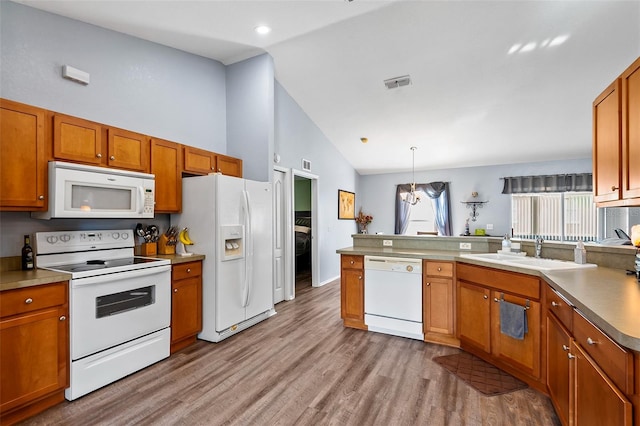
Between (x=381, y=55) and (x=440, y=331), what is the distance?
3.16 meters

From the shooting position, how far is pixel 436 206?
7613 mm

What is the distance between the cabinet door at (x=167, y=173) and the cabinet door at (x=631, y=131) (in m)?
3.50

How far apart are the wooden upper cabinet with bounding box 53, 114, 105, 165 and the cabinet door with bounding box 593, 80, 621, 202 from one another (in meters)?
3.62

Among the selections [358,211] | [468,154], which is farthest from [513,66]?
[358,211]

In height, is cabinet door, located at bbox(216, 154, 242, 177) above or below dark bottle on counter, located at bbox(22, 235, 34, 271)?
above

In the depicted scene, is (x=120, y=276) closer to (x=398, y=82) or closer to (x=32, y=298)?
(x=32, y=298)

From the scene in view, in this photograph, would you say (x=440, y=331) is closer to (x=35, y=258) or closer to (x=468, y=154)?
(x=35, y=258)

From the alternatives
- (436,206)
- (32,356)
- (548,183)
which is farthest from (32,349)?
(548,183)

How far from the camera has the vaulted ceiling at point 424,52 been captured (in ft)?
9.45

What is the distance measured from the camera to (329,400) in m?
2.11

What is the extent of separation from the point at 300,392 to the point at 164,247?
2000mm

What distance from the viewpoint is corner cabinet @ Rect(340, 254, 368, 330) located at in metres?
3.41

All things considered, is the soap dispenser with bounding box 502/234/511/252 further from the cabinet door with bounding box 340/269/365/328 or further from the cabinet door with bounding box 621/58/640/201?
the cabinet door with bounding box 340/269/365/328

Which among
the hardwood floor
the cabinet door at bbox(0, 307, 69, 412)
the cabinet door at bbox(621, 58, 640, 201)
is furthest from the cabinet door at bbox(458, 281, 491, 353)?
the cabinet door at bbox(0, 307, 69, 412)
